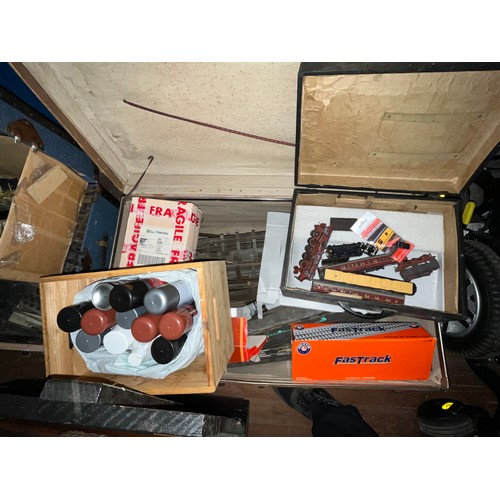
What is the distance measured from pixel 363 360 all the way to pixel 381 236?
651 mm

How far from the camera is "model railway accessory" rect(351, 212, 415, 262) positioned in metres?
1.74

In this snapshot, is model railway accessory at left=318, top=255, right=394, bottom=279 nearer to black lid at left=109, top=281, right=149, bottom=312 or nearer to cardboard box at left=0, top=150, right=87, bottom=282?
black lid at left=109, top=281, right=149, bottom=312

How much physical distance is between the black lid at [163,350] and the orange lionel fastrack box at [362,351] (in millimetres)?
711

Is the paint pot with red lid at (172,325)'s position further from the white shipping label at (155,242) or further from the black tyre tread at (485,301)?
the black tyre tread at (485,301)

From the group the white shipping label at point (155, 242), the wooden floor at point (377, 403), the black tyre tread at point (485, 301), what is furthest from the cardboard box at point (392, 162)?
the wooden floor at point (377, 403)

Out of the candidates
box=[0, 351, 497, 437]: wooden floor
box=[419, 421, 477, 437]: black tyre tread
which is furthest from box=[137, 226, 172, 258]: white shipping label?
box=[419, 421, 477, 437]: black tyre tread

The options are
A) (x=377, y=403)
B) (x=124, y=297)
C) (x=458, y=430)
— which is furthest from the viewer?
(x=377, y=403)

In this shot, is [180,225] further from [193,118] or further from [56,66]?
[56,66]

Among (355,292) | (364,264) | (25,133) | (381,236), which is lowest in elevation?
Result: (355,292)

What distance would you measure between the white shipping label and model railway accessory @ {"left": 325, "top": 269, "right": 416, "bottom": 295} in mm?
809

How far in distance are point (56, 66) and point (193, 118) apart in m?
0.57

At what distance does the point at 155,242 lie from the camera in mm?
1680

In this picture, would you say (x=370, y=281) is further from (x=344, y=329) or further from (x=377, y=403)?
(x=377, y=403)

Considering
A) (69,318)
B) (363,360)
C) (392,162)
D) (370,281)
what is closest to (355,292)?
(370,281)
